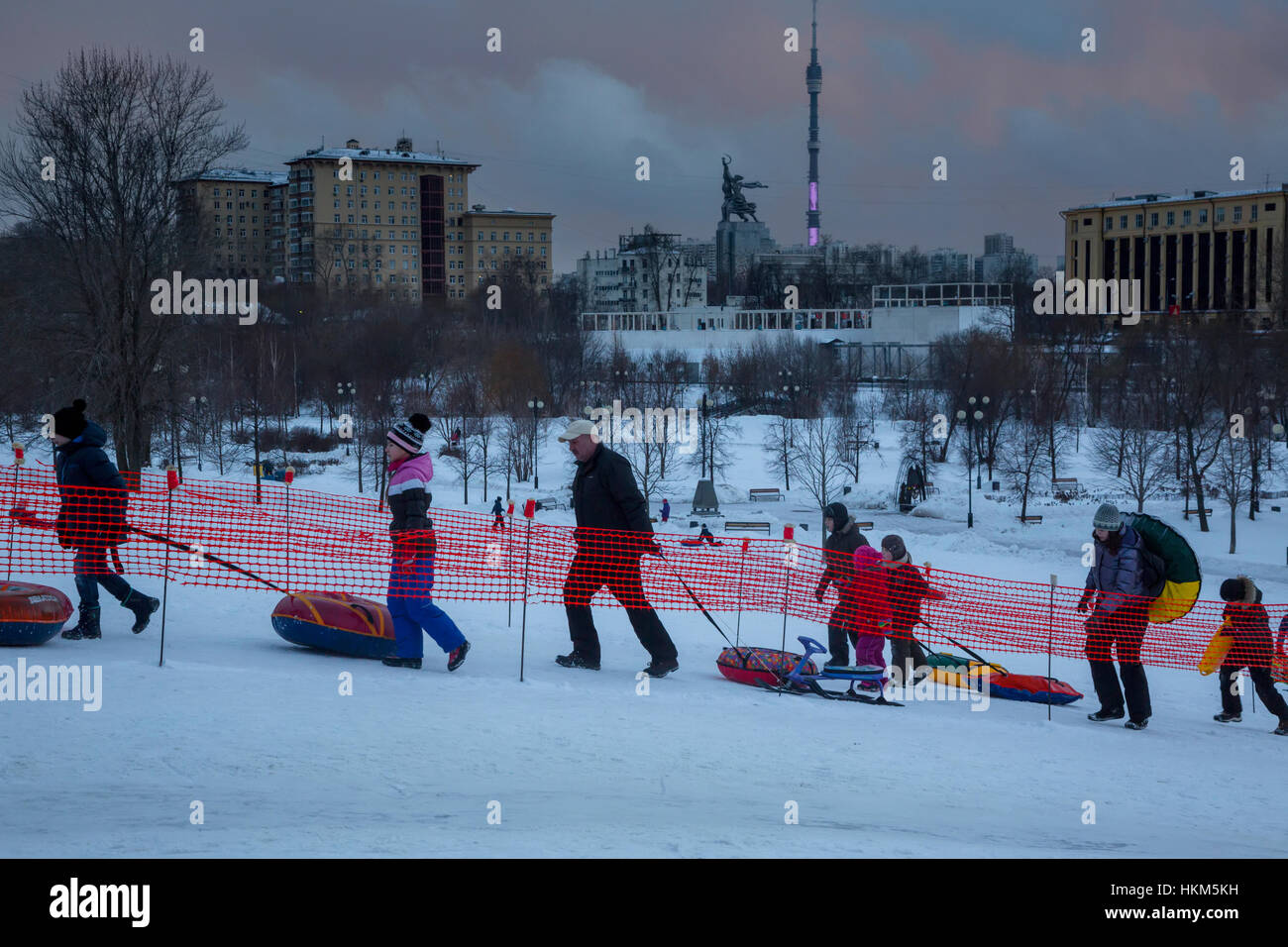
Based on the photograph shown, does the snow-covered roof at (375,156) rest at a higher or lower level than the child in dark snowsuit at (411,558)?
higher

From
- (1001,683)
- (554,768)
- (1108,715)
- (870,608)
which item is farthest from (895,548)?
(554,768)

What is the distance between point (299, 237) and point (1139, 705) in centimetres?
10613

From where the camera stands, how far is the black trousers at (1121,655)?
A: 8.56 meters

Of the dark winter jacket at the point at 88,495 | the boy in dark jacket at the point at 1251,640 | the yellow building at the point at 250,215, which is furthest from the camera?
the yellow building at the point at 250,215

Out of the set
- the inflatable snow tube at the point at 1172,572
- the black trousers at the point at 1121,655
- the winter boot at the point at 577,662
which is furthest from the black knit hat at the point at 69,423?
the inflatable snow tube at the point at 1172,572

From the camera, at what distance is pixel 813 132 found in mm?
140500

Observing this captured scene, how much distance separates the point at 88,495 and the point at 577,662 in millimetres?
3467

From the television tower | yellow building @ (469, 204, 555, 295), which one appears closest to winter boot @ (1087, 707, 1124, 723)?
yellow building @ (469, 204, 555, 295)

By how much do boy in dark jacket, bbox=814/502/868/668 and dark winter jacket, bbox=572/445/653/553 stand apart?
1.91m

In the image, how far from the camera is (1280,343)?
46.1 metres

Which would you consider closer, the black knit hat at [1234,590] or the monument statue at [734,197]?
the black knit hat at [1234,590]

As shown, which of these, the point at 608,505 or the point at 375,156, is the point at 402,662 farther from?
the point at 375,156

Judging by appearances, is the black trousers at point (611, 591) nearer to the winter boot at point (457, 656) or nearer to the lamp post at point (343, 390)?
the winter boot at point (457, 656)

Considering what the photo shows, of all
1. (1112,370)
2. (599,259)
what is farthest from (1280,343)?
(599,259)
